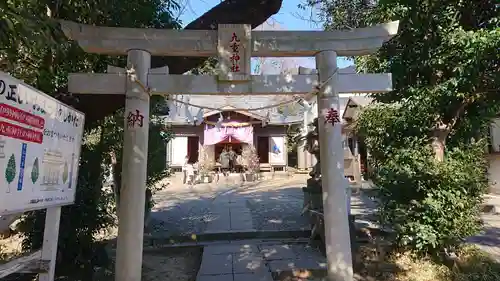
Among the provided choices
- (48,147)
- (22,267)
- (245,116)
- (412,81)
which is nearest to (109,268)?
(22,267)

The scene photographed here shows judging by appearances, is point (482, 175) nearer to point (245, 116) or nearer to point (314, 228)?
point (314, 228)

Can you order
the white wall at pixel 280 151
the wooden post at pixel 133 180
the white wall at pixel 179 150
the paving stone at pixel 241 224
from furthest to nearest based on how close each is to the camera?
the white wall at pixel 280 151
the white wall at pixel 179 150
the paving stone at pixel 241 224
the wooden post at pixel 133 180

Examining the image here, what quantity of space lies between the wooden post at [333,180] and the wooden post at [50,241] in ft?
9.84

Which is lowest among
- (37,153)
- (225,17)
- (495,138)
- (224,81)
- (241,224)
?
(241,224)

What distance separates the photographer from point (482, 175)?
5.34 m

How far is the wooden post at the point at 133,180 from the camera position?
157 inches

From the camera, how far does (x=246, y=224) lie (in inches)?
332

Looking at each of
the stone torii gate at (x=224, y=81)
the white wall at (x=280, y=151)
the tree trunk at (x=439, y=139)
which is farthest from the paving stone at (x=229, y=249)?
the white wall at (x=280, y=151)

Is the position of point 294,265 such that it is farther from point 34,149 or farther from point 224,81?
point 34,149

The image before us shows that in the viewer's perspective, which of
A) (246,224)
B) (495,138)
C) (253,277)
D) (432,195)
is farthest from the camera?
(495,138)

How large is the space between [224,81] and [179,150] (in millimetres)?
17287

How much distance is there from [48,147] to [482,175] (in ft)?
19.2

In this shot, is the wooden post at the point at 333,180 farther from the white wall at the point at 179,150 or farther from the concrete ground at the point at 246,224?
the white wall at the point at 179,150

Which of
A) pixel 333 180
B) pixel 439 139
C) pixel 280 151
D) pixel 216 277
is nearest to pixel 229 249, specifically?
pixel 216 277
